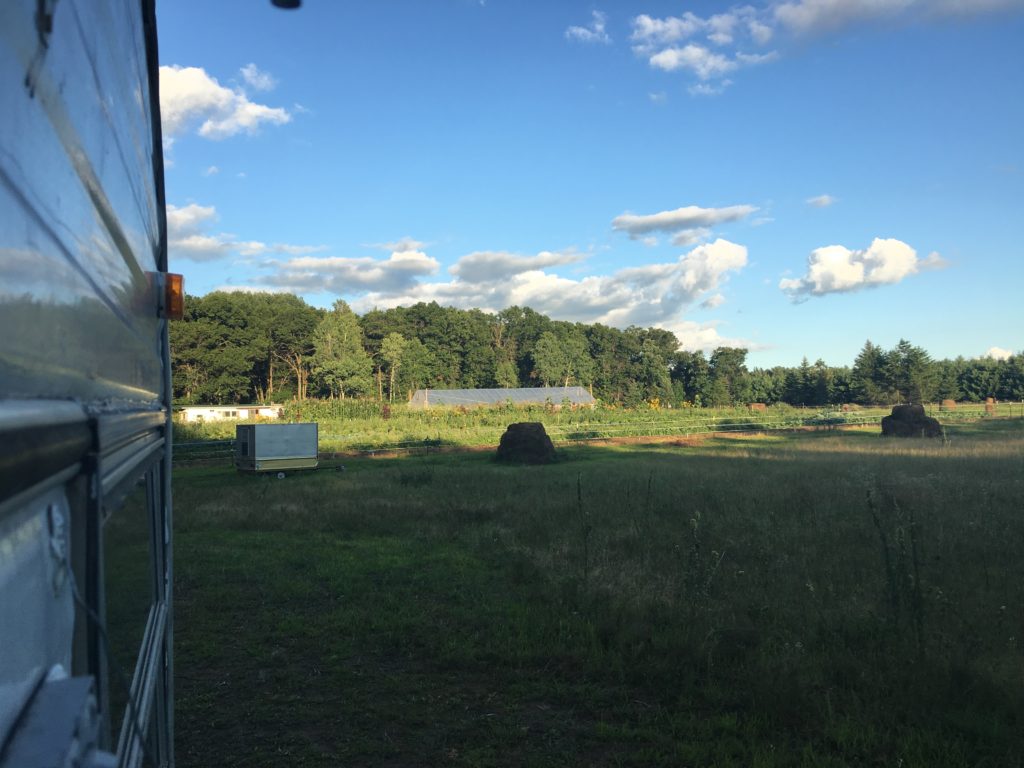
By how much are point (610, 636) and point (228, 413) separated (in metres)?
42.8

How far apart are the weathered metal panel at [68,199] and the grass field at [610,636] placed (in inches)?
142

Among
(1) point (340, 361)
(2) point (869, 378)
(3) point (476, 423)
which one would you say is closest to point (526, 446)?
(3) point (476, 423)

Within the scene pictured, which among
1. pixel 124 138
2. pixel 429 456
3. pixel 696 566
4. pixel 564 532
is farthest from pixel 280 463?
pixel 124 138

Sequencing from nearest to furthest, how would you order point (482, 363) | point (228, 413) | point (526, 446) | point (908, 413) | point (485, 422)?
point (526, 446) < point (908, 413) < point (485, 422) < point (228, 413) < point (482, 363)

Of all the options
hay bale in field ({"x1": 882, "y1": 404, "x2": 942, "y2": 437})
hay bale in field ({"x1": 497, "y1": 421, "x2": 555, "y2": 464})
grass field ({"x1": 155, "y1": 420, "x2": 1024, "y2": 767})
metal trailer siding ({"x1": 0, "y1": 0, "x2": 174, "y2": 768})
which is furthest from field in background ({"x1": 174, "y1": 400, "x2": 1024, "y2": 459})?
metal trailer siding ({"x1": 0, "y1": 0, "x2": 174, "y2": 768})

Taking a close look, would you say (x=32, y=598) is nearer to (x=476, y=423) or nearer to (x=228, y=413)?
(x=476, y=423)

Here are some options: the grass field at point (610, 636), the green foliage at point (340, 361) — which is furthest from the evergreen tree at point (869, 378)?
the grass field at point (610, 636)

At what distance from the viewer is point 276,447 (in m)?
18.5

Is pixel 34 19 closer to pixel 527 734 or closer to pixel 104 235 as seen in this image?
pixel 104 235

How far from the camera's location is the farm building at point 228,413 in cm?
4069

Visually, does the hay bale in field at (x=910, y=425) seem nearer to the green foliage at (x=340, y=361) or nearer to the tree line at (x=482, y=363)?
the tree line at (x=482, y=363)

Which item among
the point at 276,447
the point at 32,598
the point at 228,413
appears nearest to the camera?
the point at 32,598

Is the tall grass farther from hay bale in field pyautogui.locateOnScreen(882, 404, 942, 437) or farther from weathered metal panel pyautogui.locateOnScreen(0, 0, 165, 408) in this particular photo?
weathered metal panel pyautogui.locateOnScreen(0, 0, 165, 408)

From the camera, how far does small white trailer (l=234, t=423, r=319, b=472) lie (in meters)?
18.2
